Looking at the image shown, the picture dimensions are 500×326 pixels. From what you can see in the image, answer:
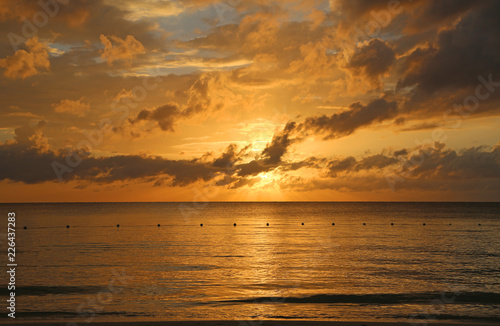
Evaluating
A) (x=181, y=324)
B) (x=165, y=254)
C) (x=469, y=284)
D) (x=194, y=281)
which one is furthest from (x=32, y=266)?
(x=469, y=284)

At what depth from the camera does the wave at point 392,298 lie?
33.1m

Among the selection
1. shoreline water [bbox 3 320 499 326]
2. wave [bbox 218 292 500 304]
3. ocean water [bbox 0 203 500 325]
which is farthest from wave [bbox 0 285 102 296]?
wave [bbox 218 292 500 304]

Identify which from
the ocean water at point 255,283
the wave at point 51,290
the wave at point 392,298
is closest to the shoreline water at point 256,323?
the ocean water at point 255,283

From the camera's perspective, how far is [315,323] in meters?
26.8

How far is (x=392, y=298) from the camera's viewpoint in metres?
34.3

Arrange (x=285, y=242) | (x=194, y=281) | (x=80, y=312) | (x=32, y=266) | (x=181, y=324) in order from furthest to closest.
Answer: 1. (x=285, y=242)
2. (x=32, y=266)
3. (x=194, y=281)
4. (x=80, y=312)
5. (x=181, y=324)

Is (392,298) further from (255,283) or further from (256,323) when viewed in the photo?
(256,323)

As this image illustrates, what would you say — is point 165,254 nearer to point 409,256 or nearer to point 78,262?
point 78,262

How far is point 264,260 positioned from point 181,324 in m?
27.6

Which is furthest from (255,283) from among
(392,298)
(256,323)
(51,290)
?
(51,290)

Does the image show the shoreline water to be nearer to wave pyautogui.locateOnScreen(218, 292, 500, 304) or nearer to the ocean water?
the ocean water

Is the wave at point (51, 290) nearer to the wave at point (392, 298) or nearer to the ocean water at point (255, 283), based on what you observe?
the ocean water at point (255, 283)

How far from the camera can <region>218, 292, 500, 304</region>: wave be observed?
1304 inches

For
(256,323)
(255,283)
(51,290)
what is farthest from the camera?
(255,283)
